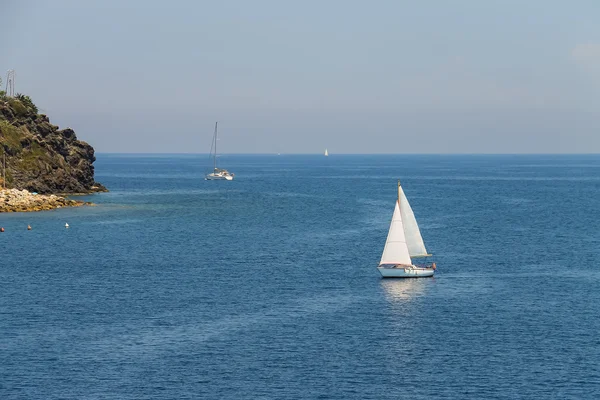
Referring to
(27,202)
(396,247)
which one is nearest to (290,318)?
(396,247)

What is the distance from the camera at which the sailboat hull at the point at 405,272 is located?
10362 centimetres

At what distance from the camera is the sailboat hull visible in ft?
340

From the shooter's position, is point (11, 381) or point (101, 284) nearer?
point (11, 381)

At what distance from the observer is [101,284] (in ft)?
324

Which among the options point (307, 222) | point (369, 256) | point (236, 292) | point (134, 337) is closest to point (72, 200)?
point (307, 222)

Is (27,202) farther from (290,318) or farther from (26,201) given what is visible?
(290,318)

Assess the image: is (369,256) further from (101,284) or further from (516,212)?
(516,212)

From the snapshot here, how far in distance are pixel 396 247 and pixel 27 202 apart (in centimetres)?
10205

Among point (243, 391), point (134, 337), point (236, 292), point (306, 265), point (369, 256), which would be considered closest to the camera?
point (243, 391)

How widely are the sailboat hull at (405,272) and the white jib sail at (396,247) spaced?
106cm

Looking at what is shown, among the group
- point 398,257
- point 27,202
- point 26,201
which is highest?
point 398,257

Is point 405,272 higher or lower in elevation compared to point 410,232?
lower

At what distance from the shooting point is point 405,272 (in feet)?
342

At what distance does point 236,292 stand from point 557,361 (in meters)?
38.5
